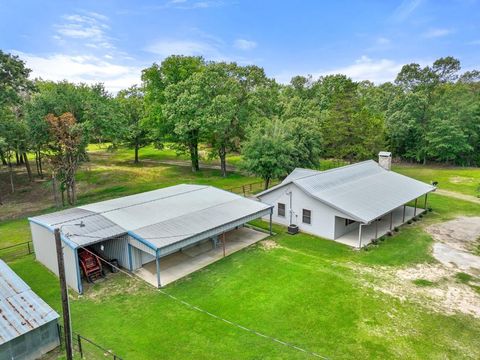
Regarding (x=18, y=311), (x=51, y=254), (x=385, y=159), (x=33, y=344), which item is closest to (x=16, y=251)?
(x=51, y=254)

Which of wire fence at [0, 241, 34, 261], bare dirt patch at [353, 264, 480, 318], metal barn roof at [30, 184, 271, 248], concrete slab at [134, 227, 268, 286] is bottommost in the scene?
bare dirt patch at [353, 264, 480, 318]

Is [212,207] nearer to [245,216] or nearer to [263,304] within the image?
[245,216]

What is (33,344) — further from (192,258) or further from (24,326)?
(192,258)

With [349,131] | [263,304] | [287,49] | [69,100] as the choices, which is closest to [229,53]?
[287,49]

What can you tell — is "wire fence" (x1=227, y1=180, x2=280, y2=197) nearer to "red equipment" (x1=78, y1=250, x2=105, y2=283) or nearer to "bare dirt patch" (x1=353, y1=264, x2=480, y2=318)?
"bare dirt patch" (x1=353, y1=264, x2=480, y2=318)

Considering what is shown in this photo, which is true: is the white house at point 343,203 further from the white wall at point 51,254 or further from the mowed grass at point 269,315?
the white wall at point 51,254

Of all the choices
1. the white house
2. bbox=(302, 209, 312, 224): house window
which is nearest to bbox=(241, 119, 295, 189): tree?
the white house

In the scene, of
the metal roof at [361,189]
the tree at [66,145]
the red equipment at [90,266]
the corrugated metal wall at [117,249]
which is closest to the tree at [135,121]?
the tree at [66,145]
